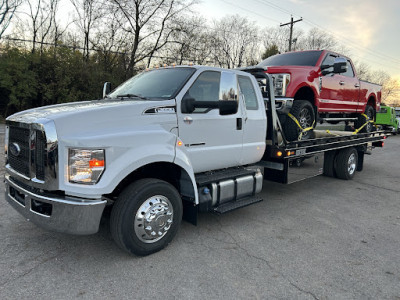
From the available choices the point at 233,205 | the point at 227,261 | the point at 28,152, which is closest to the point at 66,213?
the point at 28,152

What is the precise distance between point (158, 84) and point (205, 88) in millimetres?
610

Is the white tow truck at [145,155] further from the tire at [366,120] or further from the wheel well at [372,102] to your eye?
the wheel well at [372,102]

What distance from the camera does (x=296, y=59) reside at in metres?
6.76

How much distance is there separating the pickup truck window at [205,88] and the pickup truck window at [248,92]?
493 millimetres

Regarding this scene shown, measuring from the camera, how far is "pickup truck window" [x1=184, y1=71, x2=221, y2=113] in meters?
3.88

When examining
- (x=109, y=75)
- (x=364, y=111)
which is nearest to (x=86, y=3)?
(x=109, y=75)

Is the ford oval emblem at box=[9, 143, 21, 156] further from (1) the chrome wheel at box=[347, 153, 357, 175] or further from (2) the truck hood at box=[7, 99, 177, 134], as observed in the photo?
(1) the chrome wheel at box=[347, 153, 357, 175]

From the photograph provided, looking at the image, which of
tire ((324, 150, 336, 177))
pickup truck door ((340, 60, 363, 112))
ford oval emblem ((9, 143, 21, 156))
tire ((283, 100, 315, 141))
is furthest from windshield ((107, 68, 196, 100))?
pickup truck door ((340, 60, 363, 112))

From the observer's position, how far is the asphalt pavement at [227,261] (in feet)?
9.20

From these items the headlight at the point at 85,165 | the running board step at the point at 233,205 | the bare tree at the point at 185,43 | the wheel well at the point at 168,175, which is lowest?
the running board step at the point at 233,205

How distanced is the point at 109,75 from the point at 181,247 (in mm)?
21662

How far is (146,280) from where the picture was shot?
295cm

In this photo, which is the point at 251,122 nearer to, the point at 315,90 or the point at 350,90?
the point at 315,90

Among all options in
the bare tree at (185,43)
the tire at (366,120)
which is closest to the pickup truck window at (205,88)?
the tire at (366,120)
